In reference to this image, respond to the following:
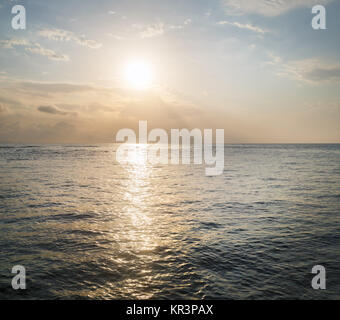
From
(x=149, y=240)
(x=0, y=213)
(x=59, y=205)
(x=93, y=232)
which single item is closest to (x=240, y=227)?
(x=149, y=240)

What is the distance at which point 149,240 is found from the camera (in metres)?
11.7

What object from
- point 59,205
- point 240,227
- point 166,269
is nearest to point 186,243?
point 166,269

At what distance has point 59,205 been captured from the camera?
59.5 feet

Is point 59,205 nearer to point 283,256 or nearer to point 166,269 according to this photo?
point 166,269

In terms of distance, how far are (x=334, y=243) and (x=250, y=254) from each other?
4761 millimetres
